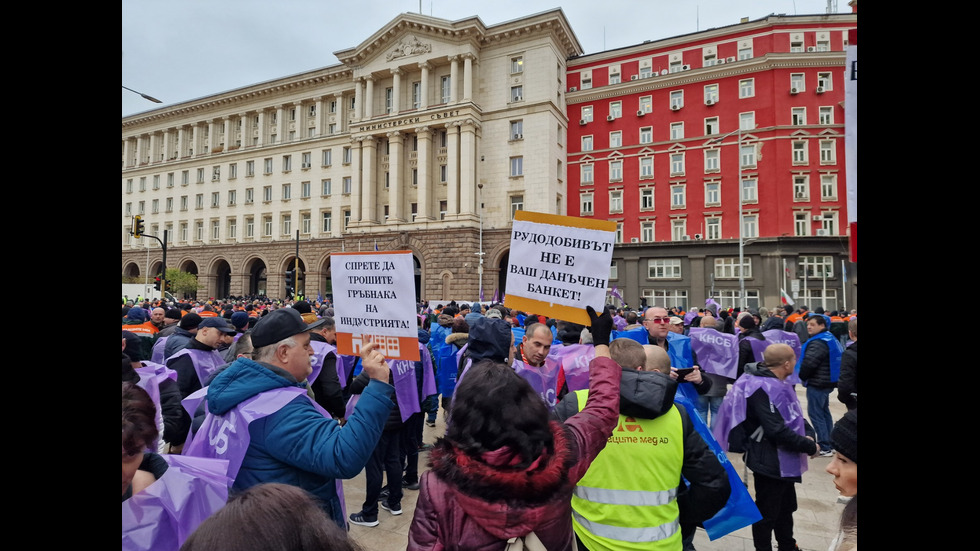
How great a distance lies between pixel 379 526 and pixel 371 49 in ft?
126

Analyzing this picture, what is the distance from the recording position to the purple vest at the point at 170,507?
1684 mm

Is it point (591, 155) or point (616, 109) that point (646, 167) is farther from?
point (616, 109)

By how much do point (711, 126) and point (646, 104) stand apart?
479 centimetres

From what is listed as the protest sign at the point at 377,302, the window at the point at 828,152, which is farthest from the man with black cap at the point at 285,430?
the window at the point at 828,152

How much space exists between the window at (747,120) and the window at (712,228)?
6.56 metres

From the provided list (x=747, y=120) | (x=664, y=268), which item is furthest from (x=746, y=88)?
(x=664, y=268)

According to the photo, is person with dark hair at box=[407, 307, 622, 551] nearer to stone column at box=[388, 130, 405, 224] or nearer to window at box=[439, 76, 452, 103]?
stone column at box=[388, 130, 405, 224]

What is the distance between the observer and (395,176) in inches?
1393

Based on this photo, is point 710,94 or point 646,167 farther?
point 646,167

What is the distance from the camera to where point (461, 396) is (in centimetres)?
177

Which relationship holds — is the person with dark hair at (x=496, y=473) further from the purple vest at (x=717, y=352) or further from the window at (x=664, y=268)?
the window at (x=664, y=268)

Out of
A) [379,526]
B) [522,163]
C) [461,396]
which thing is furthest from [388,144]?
[461,396]

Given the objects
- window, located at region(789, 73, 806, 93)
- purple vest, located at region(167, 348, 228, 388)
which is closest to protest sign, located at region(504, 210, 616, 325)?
purple vest, located at region(167, 348, 228, 388)
